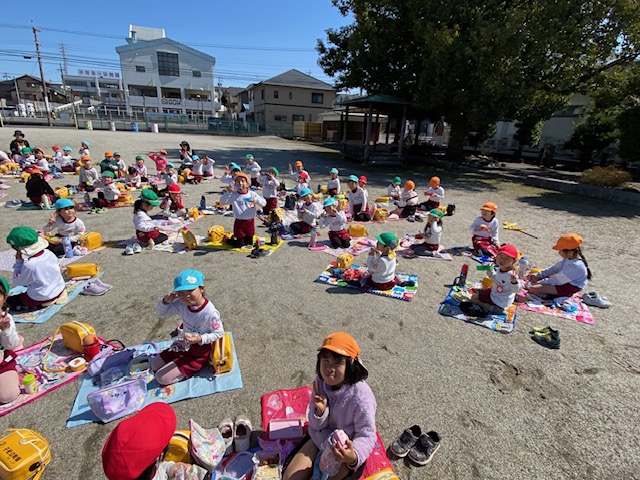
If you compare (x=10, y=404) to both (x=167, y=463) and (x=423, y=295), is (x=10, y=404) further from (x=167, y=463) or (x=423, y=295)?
(x=423, y=295)

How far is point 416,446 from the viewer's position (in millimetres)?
3350

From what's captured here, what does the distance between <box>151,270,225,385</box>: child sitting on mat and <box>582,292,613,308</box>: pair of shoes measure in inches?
255

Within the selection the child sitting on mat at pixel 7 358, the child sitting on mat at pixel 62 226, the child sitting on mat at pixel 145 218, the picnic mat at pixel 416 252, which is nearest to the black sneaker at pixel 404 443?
the child sitting on mat at pixel 7 358

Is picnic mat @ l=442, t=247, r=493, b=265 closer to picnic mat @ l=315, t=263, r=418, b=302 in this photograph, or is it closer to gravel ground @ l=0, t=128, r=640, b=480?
gravel ground @ l=0, t=128, r=640, b=480

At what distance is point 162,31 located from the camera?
2420 inches

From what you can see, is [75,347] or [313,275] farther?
[313,275]

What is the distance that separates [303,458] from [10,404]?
3299 millimetres

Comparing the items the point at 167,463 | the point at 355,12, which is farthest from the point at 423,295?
the point at 355,12

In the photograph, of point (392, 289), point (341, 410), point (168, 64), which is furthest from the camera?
point (168, 64)

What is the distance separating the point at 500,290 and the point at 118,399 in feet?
18.1

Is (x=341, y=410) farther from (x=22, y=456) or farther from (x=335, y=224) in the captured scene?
(x=335, y=224)

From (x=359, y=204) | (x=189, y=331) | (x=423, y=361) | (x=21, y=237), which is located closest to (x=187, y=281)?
(x=189, y=331)

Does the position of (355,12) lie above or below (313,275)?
above

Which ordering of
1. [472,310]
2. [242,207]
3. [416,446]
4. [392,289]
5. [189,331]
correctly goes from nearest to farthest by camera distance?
[416,446], [189,331], [472,310], [392,289], [242,207]
